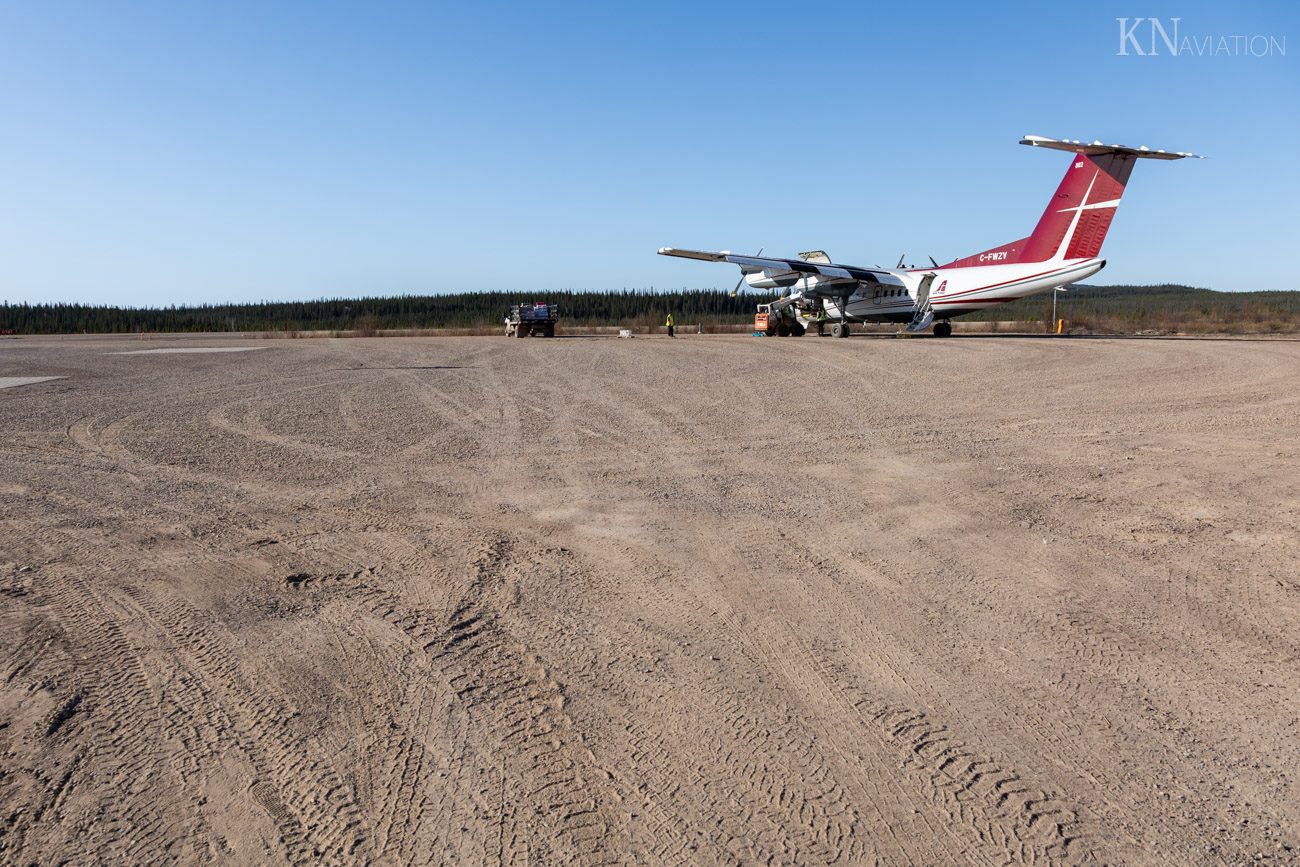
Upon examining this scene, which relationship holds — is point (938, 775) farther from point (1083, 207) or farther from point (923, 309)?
point (923, 309)

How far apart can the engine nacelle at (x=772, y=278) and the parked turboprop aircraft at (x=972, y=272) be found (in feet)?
0.14

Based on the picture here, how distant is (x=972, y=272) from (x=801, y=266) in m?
6.48

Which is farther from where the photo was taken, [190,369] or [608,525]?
[190,369]

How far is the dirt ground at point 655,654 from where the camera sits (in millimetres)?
2789

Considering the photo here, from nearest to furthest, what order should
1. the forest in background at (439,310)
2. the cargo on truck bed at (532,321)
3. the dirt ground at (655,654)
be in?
the dirt ground at (655,654), the cargo on truck bed at (532,321), the forest in background at (439,310)

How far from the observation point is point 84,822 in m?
2.79

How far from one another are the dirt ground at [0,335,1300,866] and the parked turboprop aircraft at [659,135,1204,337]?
18060 mm

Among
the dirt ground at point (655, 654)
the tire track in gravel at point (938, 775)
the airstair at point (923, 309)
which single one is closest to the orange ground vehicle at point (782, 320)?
the airstair at point (923, 309)

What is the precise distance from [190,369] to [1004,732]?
2181cm

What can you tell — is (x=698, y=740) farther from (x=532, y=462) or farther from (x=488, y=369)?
(x=488, y=369)

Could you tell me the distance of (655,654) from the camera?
13.4ft

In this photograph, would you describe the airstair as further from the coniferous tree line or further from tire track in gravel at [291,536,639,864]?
the coniferous tree line

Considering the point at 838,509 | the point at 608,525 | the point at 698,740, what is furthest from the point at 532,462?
the point at 698,740

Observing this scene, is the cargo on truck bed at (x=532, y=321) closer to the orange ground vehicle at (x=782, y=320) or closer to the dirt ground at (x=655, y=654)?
the orange ground vehicle at (x=782, y=320)
